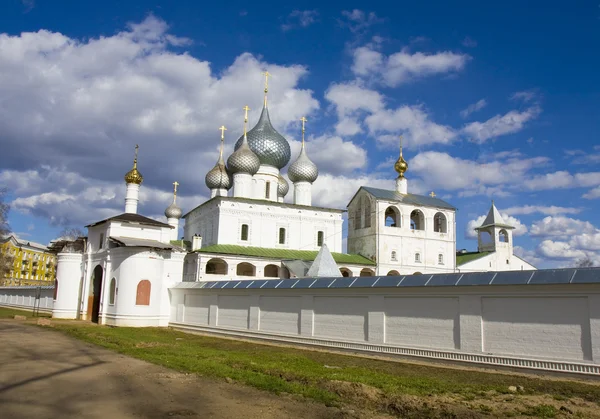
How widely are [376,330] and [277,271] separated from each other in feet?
74.7

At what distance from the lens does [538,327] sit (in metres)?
10.6

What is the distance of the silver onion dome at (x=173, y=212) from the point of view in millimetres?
43281

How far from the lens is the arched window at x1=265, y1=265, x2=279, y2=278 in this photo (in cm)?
3597

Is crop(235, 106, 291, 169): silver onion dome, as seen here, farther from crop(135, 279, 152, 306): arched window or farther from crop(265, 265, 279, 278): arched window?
crop(135, 279, 152, 306): arched window

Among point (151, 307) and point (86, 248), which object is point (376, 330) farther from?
point (86, 248)

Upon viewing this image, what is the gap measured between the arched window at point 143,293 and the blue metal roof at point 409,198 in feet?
67.1

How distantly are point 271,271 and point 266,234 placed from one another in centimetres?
263

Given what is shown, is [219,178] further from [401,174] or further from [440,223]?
[440,223]

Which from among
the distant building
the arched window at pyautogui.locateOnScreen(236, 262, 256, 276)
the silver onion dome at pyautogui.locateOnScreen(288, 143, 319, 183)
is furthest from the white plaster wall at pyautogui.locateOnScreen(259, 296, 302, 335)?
the distant building

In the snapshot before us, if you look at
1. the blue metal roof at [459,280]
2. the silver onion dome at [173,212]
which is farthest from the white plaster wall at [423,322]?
the silver onion dome at [173,212]

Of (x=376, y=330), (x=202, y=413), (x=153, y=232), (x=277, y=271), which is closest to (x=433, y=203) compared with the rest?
(x=277, y=271)

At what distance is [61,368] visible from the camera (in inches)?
392

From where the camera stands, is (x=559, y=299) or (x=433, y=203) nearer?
(x=559, y=299)

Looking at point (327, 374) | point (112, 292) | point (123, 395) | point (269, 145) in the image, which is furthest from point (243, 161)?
point (123, 395)
